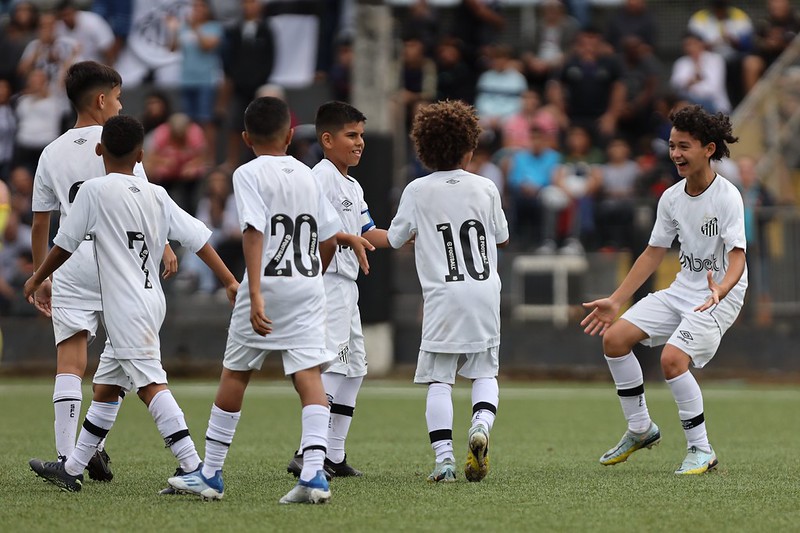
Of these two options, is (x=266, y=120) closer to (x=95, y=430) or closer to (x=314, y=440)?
(x=314, y=440)

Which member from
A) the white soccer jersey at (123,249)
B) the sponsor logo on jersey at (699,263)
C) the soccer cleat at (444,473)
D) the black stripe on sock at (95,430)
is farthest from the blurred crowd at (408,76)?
the white soccer jersey at (123,249)

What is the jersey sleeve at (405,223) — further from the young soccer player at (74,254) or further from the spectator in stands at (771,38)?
the spectator in stands at (771,38)

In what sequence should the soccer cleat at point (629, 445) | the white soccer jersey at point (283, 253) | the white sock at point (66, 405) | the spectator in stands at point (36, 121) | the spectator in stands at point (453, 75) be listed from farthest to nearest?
the spectator in stands at point (36, 121), the spectator in stands at point (453, 75), the soccer cleat at point (629, 445), the white sock at point (66, 405), the white soccer jersey at point (283, 253)

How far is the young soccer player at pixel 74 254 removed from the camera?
6844 millimetres

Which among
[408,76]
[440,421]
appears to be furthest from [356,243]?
[408,76]

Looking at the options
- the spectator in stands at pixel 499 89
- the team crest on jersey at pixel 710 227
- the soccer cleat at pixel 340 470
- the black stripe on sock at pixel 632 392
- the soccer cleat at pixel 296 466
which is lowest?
the soccer cleat at pixel 340 470

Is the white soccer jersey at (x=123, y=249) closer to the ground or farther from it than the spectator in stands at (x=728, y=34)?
closer to the ground

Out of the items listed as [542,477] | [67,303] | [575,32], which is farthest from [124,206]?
[575,32]

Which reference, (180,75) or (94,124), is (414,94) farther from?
(94,124)

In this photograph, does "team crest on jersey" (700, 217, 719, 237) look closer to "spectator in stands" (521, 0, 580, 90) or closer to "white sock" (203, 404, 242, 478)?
"white sock" (203, 404, 242, 478)

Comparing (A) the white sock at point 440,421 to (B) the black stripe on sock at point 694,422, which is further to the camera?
(B) the black stripe on sock at point 694,422

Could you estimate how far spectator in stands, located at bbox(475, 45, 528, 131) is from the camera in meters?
17.6

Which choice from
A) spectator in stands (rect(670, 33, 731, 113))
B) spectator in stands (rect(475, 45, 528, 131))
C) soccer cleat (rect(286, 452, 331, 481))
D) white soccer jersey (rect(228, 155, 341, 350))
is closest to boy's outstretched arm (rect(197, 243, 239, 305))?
white soccer jersey (rect(228, 155, 341, 350))

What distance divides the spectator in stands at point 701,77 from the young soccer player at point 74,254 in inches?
447
